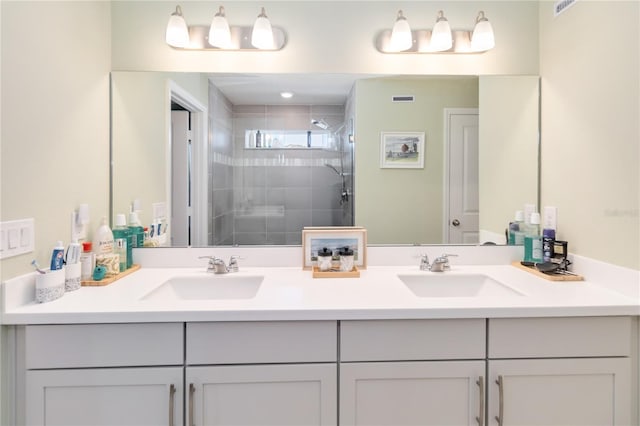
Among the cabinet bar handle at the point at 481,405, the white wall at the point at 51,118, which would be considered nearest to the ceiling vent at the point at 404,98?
the cabinet bar handle at the point at 481,405

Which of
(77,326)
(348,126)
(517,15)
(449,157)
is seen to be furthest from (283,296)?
(517,15)

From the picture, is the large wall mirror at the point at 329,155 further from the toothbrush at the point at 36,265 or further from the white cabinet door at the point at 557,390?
the white cabinet door at the point at 557,390

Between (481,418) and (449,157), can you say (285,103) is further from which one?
(481,418)

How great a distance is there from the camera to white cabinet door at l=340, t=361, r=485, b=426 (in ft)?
3.86

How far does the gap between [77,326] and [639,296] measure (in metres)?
1.79

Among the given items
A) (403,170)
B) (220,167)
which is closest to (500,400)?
(403,170)

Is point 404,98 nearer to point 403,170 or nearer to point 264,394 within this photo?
point 403,170

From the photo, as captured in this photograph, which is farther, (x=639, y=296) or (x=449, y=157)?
(x=449, y=157)

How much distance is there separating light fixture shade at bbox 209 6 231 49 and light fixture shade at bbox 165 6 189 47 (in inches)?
4.6

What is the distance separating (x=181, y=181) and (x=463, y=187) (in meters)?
1.36

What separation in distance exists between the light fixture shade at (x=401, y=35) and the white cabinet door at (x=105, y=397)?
1596mm

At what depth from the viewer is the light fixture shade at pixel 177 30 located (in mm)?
1673

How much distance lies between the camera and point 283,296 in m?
1.30

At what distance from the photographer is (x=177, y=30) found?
1676mm
